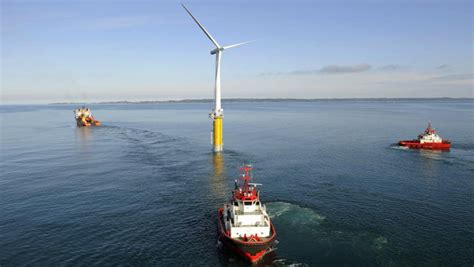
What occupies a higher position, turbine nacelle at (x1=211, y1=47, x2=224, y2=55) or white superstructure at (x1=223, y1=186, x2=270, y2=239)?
turbine nacelle at (x1=211, y1=47, x2=224, y2=55)

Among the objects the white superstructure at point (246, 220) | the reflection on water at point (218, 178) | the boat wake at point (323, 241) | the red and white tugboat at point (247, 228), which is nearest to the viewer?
the red and white tugboat at point (247, 228)

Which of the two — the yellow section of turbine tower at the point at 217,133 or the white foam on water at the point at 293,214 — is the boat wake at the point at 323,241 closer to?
the white foam on water at the point at 293,214

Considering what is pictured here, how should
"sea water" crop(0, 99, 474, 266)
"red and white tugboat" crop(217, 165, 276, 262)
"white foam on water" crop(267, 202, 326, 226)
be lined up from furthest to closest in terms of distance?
"white foam on water" crop(267, 202, 326, 226) → "sea water" crop(0, 99, 474, 266) → "red and white tugboat" crop(217, 165, 276, 262)

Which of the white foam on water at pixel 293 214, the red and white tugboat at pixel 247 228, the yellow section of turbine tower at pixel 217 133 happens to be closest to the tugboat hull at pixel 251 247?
the red and white tugboat at pixel 247 228

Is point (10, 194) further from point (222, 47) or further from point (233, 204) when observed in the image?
point (222, 47)

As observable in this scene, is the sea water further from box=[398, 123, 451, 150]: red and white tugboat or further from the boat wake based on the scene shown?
box=[398, 123, 451, 150]: red and white tugboat

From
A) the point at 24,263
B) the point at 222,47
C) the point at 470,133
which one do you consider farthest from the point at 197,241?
the point at 470,133

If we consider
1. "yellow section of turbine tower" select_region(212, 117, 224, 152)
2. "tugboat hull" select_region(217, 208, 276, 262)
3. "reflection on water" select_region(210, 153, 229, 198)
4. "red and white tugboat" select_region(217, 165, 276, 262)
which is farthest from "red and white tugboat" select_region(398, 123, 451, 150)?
"tugboat hull" select_region(217, 208, 276, 262)

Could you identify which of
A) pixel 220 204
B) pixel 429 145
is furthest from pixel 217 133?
pixel 429 145
